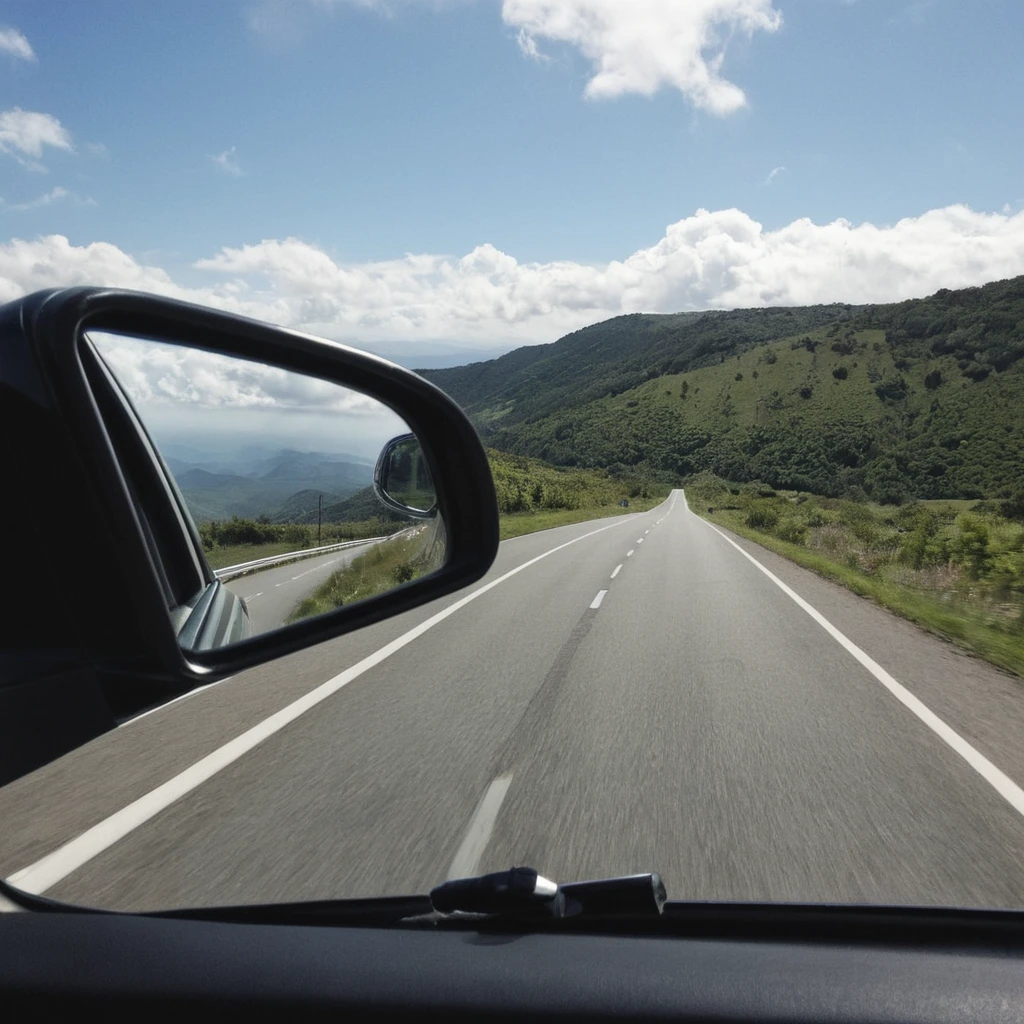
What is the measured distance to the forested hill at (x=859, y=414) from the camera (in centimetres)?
11294

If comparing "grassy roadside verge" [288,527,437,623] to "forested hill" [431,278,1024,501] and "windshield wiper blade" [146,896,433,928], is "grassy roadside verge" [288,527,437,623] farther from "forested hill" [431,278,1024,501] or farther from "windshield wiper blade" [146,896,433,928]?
"forested hill" [431,278,1024,501]

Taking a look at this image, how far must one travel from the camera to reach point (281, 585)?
2.68 m

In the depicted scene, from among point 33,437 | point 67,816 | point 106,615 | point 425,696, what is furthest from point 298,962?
point 425,696

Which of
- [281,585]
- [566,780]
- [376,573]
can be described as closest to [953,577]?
[566,780]

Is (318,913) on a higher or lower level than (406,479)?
lower

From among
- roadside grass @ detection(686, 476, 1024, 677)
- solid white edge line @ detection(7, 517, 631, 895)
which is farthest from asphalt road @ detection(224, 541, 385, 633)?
roadside grass @ detection(686, 476, 1024, 677)

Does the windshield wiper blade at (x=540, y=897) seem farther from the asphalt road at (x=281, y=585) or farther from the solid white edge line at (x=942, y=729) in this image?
the solid white edge line at (x=942, y=729)

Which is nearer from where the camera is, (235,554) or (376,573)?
(235,554)

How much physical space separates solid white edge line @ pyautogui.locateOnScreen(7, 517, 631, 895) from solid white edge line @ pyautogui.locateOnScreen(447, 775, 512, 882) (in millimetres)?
1431

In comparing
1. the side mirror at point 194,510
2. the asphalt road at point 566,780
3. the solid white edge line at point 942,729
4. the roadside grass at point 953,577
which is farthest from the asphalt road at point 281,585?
the roadside grass at point 953,577

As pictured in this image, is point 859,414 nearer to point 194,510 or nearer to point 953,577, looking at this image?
point 953,577

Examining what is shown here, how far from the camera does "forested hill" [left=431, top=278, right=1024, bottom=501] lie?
371 ft

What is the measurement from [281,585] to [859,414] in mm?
149714

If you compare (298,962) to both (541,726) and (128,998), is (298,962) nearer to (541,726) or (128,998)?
(128,998)
